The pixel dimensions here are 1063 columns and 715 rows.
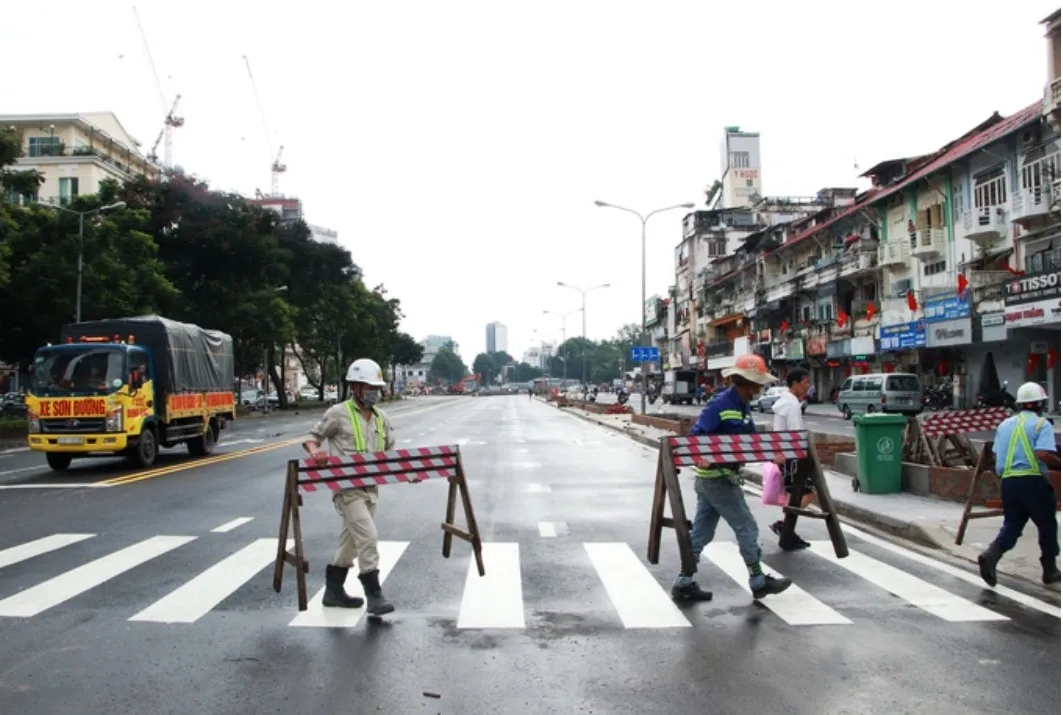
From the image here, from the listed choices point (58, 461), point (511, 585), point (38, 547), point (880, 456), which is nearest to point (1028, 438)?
point (511, 585)

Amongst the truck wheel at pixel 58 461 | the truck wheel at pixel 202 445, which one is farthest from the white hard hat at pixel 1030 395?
the truck wheel at pixel 202 445

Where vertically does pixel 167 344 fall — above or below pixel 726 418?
above

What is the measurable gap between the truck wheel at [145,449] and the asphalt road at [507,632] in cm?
755

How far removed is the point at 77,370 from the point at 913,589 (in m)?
15.3

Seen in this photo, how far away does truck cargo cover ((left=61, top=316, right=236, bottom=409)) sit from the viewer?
1844 cm

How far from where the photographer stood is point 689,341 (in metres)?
85.5

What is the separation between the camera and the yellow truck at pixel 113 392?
1692cm

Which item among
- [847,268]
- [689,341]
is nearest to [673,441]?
[847,268]

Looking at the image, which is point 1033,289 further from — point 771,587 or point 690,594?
point 690,594

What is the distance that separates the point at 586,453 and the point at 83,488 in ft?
38.4

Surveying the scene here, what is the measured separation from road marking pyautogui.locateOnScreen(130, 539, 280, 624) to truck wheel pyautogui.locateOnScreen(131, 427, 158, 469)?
9.67 m

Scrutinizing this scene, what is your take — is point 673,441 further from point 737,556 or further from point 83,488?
point 83,488

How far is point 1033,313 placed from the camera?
3147 cm

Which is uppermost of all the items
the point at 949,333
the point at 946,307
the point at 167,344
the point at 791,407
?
the point at 946,307
